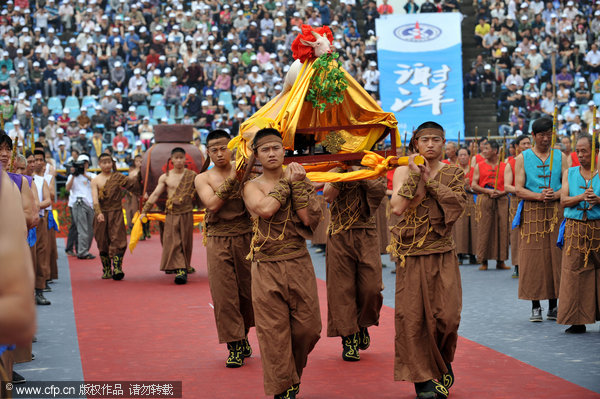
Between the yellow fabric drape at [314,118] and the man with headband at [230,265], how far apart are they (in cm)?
58

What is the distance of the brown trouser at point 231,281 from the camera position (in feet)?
23.6

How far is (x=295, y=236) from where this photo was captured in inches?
233

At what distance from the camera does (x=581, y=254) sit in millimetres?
7758

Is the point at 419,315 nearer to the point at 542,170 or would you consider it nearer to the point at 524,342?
the point at 524,342

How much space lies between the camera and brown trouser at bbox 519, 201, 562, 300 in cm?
859

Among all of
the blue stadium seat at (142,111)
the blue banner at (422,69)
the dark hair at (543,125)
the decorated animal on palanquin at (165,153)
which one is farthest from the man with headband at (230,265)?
the blue banner at (422,69)

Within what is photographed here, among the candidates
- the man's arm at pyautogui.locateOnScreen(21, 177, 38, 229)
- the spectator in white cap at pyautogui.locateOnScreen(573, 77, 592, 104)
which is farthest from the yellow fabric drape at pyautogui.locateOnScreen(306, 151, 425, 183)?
the spectator in white cap at pyautogui.locateOnScreen(573, 77, 592, 104)

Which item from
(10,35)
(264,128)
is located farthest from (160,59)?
(264,128)

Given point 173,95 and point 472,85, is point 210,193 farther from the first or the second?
point 472,85

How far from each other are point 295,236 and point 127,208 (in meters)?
15.6

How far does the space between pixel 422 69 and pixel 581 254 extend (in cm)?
1966

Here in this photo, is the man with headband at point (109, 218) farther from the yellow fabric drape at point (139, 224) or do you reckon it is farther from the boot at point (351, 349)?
the boot at point (351, 349)

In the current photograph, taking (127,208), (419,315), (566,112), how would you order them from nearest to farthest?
1. (419,315)
2. (127,208)
3. (566,112)

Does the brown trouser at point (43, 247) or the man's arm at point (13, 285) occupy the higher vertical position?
the man's arm at point (13, 285)
